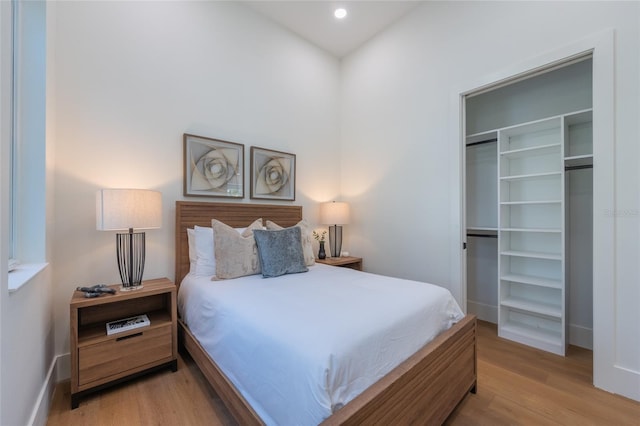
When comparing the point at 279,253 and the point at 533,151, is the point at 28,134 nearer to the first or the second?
the point at 279,253

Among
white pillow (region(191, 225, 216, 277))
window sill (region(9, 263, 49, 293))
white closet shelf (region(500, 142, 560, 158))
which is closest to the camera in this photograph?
window sill (region(9, 263, 49, 293))

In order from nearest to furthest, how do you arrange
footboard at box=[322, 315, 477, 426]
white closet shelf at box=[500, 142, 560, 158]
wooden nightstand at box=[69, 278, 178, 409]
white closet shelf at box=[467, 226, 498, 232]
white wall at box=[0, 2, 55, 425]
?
footboard at box=[322, 315, 477, 426]
white wall at box=[0, 2, 55, 425]
wooden nightstand at box=[69, 278, 178, 409]
white closet shelf at box=[500, 142, 560, 158]
white closet shelf at box=[467, 226, 498, 232]

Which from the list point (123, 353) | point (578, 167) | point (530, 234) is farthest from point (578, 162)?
point (123, 353)

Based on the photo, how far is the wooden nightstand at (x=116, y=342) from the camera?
173cm

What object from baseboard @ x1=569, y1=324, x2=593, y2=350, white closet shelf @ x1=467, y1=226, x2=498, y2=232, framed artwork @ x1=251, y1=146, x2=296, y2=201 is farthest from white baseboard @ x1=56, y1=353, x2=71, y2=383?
baseboard @ x1=569, y1=324, x2=593, y2=350

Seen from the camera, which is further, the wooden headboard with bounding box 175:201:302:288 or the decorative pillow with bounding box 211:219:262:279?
the wooden headboard with bounding box 175:201:302:288

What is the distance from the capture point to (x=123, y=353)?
1.89 m

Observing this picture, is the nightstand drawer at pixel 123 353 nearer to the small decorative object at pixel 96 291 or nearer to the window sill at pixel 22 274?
the small decorative object at pixel 96 291

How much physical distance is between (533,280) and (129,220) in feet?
11.6

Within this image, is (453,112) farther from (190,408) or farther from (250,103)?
(190,408)

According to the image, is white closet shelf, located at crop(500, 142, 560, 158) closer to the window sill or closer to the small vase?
the small vase

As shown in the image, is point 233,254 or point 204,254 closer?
point 233,254

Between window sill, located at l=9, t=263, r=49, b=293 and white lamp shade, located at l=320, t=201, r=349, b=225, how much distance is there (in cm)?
254

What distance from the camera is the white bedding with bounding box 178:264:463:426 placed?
105 centimetres
